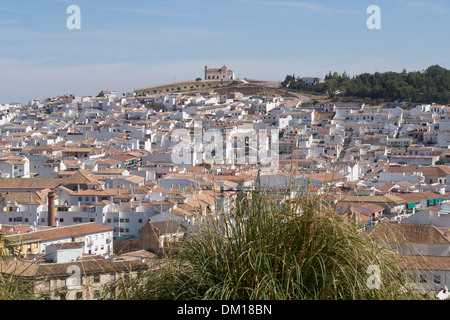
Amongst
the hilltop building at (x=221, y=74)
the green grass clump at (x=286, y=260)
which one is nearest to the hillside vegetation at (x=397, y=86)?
the hilltop building at (x=221, y=74)

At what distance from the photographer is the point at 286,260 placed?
7.45 ft

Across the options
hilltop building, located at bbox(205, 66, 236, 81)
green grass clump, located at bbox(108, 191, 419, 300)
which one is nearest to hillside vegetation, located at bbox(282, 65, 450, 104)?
hilltop building, located at bbox(205, 66, 236, 81)

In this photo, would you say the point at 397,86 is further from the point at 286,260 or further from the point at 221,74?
the point at 286,260

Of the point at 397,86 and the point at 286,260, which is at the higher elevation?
the point at 397,86

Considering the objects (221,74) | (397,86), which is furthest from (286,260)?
(221,74)

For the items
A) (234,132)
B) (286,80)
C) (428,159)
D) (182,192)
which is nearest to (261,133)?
(234,132)

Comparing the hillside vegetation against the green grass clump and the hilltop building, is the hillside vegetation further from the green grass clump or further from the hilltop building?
the green grass clump

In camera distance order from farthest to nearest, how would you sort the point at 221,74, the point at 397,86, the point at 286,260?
the point at 221,74, the point at 397,86, the point at 286,260

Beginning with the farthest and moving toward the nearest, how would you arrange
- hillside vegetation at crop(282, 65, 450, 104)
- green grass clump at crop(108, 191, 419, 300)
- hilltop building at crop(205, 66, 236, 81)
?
hilltop building at crop(205, 66, 236, 81) → hillside vegetation at crop(282, 65, 450, 104) → green grass clump at crop(108, 191, 419, 300)

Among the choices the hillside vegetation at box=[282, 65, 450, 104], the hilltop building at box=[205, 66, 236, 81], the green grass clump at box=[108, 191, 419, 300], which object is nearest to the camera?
the green grass clump at box=[108, 191, 419, 300]

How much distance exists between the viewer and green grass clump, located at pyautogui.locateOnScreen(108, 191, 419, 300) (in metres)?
2.22

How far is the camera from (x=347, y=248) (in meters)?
2.27

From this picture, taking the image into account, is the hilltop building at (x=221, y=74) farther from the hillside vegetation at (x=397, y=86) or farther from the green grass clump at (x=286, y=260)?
the green grass clump at (x=286, y=260)

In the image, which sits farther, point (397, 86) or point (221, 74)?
point (221, 74)
